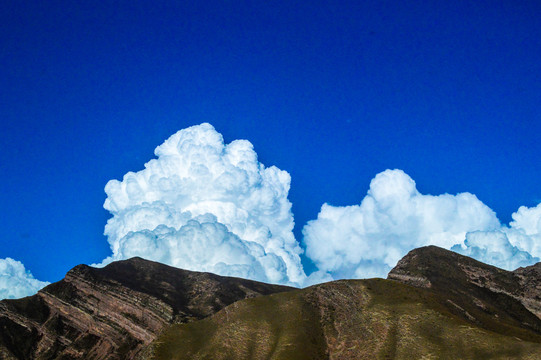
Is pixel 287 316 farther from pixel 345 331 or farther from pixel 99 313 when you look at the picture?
pixel 99 313

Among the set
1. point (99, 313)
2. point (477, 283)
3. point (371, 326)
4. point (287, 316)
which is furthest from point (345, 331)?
point (99, 313)

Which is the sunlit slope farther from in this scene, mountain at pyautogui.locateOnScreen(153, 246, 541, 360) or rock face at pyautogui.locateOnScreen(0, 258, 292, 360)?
rock face at pyautogui.locateOnScreen(0, 258, 292, 360)

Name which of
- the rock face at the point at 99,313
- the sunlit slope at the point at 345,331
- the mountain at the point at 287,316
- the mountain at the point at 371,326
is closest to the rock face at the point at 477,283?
the mountain at the point at 287,316

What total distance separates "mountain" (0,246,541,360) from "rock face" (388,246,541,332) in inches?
17.7

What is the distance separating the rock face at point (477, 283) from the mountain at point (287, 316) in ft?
1.48

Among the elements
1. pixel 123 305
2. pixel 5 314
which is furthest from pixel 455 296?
pixel 5 314

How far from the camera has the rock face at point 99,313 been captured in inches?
6245

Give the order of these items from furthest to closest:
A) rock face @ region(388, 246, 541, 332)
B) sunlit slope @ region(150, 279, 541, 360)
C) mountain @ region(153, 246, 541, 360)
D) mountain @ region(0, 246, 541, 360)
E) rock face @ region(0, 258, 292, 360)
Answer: rock face @ region(0, 258, 292, 360)
rock face @ region(388, 246, 541, 332)
mountain @ region(0, 246, 541, 360)
mountain @ region(153, 246, 541, 360)
sunlit slope @ region(150, 279, 541, 360)

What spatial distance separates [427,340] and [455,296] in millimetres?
44653

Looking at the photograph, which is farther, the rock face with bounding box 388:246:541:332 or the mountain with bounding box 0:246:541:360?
the rock face with bounding box 388:246:541:332

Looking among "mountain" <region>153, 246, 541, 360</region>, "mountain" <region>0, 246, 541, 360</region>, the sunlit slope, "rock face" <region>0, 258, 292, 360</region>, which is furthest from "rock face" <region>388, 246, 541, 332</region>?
"rock face" <region>0, 258, 292, 360</region>

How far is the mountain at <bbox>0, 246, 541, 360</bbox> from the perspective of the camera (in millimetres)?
98500

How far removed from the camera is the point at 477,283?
494ft

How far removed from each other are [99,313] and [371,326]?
4270 inches
